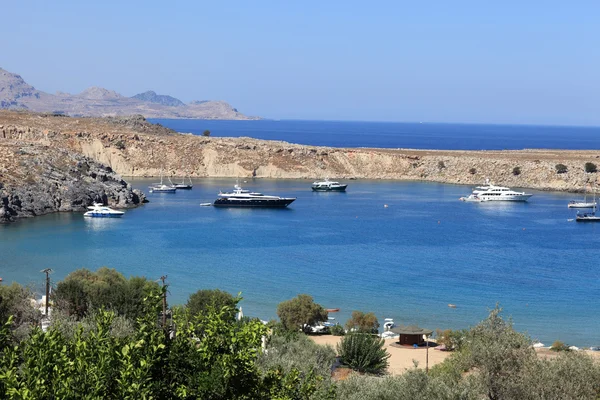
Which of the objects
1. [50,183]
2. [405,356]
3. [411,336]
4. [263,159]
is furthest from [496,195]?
[405,356]

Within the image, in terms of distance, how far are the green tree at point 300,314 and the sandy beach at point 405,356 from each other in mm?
1343

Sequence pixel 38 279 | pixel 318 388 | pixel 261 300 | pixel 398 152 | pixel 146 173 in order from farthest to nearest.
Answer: pixel 398 152 < pixel 146 173 < pixel 38 279 < pixel 261 300 < pixel 318 388

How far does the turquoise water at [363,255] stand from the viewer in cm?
3269

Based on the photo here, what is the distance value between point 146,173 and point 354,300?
200 ft

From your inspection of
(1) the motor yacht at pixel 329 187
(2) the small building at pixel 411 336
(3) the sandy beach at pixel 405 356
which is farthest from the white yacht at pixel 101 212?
(2) the small building at pixel 411 336

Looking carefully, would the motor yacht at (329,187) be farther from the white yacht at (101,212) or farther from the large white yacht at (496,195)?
the white yacht at (101,212)

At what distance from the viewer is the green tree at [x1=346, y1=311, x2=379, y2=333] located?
27.2 m

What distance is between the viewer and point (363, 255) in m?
44.4

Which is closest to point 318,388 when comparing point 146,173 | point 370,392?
point 370,392

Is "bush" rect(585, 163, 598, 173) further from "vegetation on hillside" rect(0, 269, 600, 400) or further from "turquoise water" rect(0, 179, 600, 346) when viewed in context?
"vegetation on hillside" rect(0, 269, 600, 400)

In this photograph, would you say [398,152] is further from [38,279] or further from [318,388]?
[318,388]

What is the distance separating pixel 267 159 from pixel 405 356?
70.0m

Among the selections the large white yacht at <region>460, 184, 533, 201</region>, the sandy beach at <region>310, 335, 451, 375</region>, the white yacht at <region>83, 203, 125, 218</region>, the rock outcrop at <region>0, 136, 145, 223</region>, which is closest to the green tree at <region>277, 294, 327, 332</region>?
the sandy beach at <region>310, 335, 451, 375</region>

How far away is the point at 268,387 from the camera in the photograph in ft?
37.2
